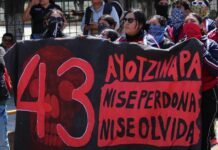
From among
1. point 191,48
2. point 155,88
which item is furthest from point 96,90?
point 191,48

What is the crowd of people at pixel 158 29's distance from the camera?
18.7 feet

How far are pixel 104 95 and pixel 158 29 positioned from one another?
1.80 meters

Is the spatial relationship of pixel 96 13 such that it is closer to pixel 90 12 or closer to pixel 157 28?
pixel 90 12

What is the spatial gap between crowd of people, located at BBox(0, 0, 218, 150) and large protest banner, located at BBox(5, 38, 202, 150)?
0.28m

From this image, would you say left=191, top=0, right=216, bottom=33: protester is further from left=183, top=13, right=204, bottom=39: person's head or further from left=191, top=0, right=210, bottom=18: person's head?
left=183, top=13, right=204, bottom=39: person's head

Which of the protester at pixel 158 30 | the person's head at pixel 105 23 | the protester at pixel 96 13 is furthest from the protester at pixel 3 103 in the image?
the protester at pixel 96 13

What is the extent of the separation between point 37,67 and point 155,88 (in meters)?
1.29

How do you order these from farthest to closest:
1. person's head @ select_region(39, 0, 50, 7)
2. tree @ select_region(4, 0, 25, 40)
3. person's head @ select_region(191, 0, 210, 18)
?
tree @ select_region(4, 0, 25, 40)
person's head @ select_region(39, 0, 50, 7)
person's head @ select_region(191, 0, 210, 18)

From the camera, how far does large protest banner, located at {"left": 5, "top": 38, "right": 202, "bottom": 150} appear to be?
5.31m

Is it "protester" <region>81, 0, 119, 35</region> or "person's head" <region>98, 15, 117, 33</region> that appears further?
"protester" <region>81, 0, 119, 35</region>

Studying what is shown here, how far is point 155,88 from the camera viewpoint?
5.37 meters

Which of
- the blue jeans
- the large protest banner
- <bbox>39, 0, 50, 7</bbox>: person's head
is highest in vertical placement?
<bbox>39, 0, 50, 7</bbox>: person's head

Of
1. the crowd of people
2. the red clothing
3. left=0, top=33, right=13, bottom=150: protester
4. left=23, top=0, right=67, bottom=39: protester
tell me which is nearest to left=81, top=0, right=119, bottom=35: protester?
the crowd of people

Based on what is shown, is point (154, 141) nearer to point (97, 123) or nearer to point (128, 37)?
point (97, 123)
